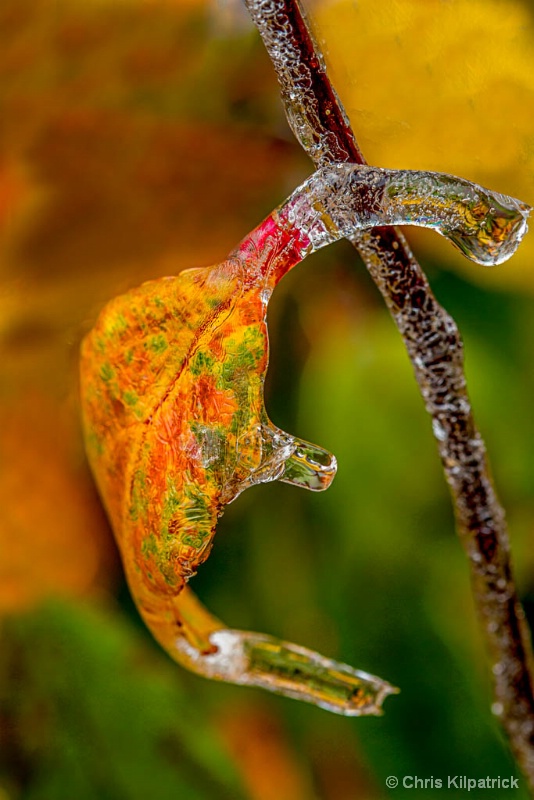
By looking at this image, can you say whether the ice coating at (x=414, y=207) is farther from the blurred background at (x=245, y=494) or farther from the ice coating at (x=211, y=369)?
the blurred background at (x=245, y=494)

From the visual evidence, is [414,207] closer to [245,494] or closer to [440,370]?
[440,370]

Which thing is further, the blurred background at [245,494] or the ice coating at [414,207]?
the blurred background at [245,494]

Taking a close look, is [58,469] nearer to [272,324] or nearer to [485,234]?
[272,324]

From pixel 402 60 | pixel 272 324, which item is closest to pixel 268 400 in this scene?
pixel 272 324

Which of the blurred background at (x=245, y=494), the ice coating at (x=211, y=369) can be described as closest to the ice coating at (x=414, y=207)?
the ice coating at (x=211, y=369)
